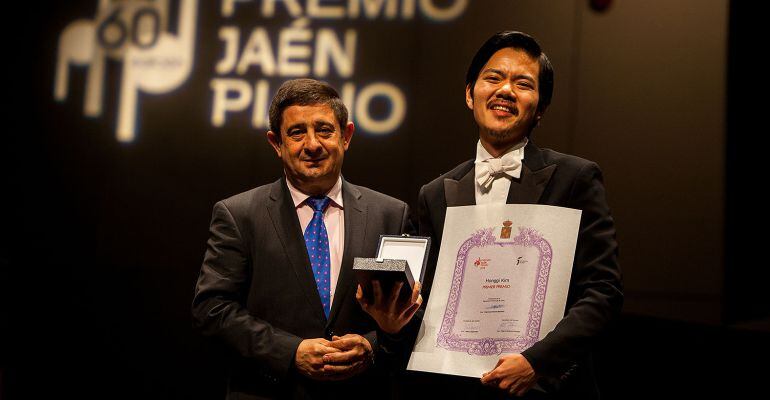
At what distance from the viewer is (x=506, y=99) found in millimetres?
2090

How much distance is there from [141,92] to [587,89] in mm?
2208

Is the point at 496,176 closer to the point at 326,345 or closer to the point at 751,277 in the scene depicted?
the point at 326,345

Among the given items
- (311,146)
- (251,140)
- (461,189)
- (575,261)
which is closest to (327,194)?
(311,146)

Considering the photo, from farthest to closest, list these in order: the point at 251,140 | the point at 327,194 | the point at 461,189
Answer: the point at 251,140, the point at 327,194, the point at 461,189

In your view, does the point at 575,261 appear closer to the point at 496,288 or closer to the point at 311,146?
the point at 496,288

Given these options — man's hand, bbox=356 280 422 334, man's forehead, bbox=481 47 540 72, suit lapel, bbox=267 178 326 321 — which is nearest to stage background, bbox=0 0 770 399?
suit lapel, bbox=267 178 326 321

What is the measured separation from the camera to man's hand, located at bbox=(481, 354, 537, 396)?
178 centimetres

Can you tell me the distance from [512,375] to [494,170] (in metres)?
0.57

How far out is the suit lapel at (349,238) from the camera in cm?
229

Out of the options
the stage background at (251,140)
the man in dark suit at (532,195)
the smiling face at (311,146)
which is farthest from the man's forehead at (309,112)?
the stage background at (251,140)

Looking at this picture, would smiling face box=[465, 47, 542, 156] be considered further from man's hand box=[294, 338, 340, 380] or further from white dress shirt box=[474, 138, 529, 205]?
man's hand box=[294, 338, 340, 380]

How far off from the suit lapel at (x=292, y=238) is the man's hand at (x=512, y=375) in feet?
2.17

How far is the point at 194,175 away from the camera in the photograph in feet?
12.3

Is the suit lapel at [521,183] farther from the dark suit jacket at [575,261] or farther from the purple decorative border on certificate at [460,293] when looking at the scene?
the purple decorative border on certificate at [460,293]
